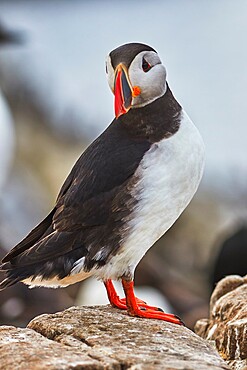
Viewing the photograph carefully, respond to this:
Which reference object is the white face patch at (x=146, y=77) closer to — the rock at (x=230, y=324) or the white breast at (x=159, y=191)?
the white breast at (x=159, y=191)

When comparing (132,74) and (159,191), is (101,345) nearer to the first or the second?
(159,191)

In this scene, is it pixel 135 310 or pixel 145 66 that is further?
pixel 135 310

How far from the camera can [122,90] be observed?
150 centimetres

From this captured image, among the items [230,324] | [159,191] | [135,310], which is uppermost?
[159,191]

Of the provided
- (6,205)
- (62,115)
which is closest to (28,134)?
(62,115)

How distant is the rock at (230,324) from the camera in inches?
64.7

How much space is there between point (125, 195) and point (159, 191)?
0.06 m

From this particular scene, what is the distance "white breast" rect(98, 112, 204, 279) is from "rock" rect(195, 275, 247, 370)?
238 millimetres

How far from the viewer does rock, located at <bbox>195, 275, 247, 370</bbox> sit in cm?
164

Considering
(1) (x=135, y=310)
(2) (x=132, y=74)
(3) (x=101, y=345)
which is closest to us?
(3) (x=101, y=345)

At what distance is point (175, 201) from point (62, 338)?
33cm

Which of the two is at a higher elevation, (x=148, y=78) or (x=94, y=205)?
(x=148, y=78)

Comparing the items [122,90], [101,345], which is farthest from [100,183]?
[101,345]

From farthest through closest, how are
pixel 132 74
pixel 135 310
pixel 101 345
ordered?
pixel 135 310
pixel 132 74
pixel 101 345
